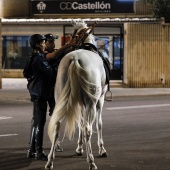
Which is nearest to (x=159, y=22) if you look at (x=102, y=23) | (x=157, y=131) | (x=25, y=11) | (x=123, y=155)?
(x=102, y=23)

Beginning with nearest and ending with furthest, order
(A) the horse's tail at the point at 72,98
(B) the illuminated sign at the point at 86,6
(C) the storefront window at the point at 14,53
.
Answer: (A) the horse's tail at the point at 72,98, (B) the illuminated sign at the point at 86,6, (C) the storefront window at the point at 14,53

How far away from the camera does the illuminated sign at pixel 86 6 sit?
104ft

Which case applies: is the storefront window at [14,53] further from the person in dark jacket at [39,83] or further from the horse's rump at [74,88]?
the horse's rump at [74,88]

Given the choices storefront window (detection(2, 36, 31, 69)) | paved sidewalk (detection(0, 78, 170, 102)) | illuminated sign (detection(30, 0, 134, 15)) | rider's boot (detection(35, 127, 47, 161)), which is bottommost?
paved sidewalk (detection(0, 78, 170, 102))

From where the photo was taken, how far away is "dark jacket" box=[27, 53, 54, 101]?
9.46m

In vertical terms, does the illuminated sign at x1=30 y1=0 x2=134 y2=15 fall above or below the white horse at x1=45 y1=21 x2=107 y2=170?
above

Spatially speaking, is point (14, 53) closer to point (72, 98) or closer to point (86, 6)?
point (86, 6)

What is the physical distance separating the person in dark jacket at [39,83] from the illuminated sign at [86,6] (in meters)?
22.3

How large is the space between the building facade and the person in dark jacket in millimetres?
17485

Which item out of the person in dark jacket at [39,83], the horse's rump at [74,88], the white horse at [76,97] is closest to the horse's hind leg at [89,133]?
the white horse at [76,97]

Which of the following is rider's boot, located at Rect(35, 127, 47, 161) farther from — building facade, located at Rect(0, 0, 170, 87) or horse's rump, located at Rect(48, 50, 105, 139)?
building facade, located at Rect(0, 0, 170, 87)

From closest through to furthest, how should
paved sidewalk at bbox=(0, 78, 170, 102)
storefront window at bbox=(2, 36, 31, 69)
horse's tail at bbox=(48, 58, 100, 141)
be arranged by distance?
horse's tail at bbox=(48, 58, 100, 141), paved sidewalk at bbox=(0, 78, 170, 102), storefront window at bbox=(2, 36, 31, 69)

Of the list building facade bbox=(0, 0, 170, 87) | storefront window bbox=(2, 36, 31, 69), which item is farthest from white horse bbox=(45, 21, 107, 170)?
storefront window bbox=(2, 36, 31, 69)

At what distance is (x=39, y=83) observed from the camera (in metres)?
9.56
